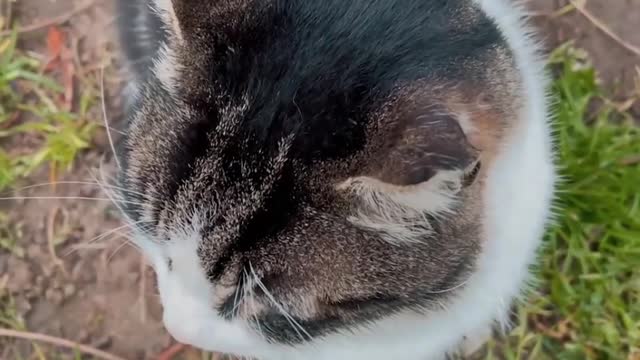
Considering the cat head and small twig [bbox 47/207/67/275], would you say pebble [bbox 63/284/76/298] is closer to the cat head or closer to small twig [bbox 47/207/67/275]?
small twig [bbox 47/207/67/275]

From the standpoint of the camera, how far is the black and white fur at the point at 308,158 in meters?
0.86

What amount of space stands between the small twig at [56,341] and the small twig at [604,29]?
111 centimetres

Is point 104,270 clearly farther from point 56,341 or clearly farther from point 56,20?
point 56,20

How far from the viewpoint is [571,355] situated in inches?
58.8

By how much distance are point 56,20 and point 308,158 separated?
1031mm

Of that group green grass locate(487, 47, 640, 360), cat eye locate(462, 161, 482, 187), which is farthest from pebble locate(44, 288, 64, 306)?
cat eye locate(462, 161, 482, 187)

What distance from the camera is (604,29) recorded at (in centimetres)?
158

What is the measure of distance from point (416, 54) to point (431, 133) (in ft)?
0.64

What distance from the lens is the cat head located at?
864 mm

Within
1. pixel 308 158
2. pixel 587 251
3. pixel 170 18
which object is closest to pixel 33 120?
pixel 170 18

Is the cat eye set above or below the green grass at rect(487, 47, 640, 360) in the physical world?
above

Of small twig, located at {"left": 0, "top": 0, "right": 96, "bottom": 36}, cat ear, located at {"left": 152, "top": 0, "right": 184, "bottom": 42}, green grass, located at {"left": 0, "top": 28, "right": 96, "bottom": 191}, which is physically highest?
cat ear, located at {"left": 152, "top": 0, "right": 184, "bottom": 42}

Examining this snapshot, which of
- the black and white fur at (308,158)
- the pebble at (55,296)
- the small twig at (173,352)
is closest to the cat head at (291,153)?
the black and white fur at (308,158)

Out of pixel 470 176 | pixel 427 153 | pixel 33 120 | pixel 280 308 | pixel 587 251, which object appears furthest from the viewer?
pixel 33 120
